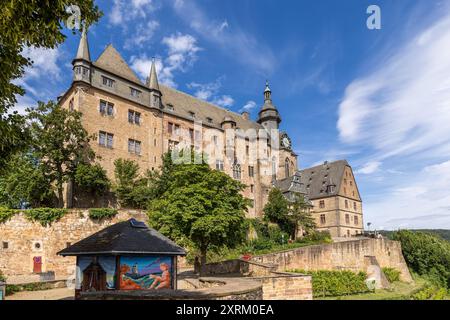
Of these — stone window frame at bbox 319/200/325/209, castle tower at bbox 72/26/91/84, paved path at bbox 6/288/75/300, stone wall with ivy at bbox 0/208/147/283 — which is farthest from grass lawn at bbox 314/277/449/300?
castle tower at bbox 72/26/91/84

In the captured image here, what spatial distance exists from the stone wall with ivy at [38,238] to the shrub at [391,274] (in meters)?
30.5

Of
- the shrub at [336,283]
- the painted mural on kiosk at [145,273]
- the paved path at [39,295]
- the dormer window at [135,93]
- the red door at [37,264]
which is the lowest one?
the shrub at [336,283]

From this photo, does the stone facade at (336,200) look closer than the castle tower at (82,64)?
No

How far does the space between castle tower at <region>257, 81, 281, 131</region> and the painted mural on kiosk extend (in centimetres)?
5006

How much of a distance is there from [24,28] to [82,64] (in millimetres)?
30223

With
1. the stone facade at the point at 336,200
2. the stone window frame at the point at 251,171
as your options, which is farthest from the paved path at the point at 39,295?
the stone facade at the point at 336,200

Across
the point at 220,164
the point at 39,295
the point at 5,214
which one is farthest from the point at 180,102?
the point at 39,295

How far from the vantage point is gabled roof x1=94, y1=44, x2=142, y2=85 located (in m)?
38.1

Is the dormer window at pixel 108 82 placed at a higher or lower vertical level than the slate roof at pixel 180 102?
lower

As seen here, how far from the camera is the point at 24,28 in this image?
23.0ft

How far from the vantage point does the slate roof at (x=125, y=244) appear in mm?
12109

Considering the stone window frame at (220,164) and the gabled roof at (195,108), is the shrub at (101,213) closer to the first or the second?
the gabled roof at (195,108)

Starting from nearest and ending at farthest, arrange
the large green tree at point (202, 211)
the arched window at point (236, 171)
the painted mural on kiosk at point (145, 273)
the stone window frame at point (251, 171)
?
the painted mural on kiosk at point (145, 273) < the large green tree at point (202, 211) < the arched window at point (236, 171) < the stone window frame at point (251, 171)

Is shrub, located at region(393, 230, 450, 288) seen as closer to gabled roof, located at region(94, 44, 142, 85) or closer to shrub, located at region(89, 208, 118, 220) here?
shrub, located at region(89, 208, 118, 220)
